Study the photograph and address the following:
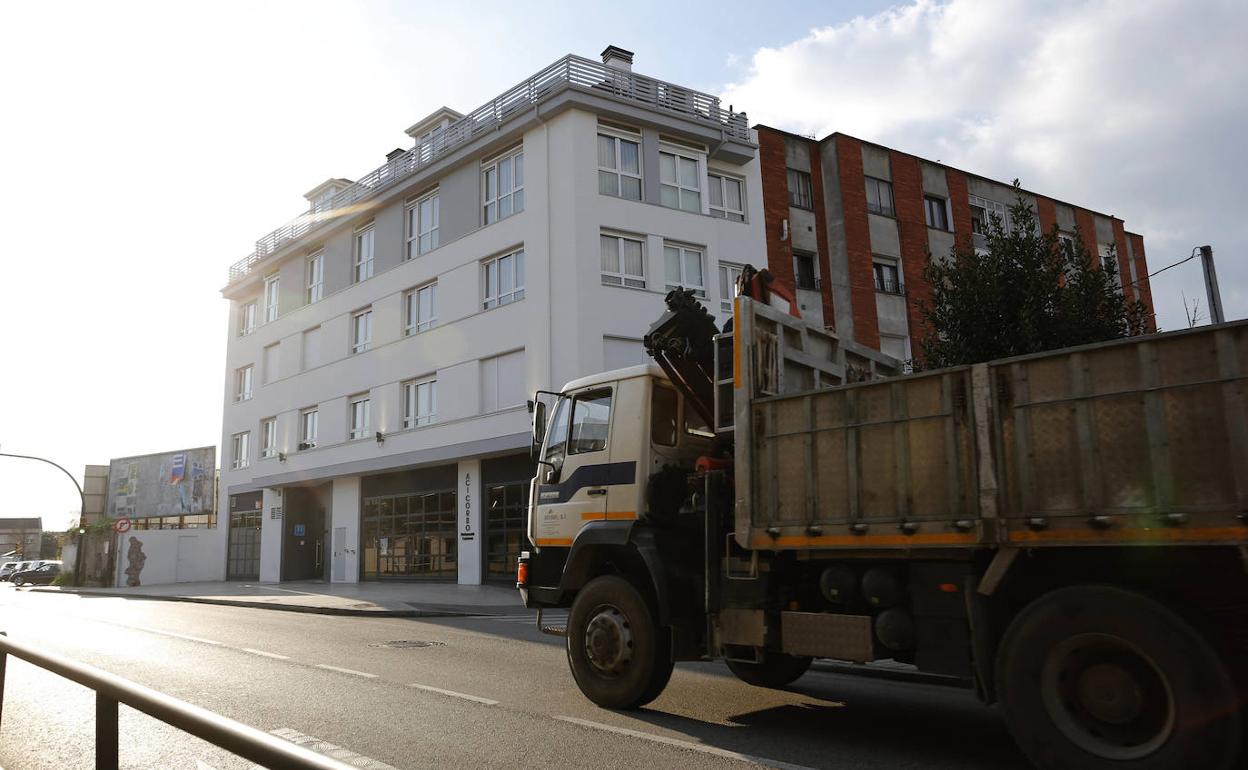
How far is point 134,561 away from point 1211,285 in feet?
119

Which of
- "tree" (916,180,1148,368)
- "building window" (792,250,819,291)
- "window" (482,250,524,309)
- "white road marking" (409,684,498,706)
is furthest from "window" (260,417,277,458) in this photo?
"white road marking" (409,684,498,706)

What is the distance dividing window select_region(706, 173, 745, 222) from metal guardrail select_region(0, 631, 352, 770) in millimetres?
22738

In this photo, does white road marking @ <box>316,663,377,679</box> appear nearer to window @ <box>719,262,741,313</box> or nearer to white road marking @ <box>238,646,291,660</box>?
white road marking @ <box>238,646,291,660</box>

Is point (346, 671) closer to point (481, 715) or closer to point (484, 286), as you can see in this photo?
point (481, 715)

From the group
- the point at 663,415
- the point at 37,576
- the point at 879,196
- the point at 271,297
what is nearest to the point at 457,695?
the point at 663,415

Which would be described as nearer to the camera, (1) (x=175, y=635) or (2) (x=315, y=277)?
(1) (x=175, y=635)

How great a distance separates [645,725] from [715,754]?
0.92 meters

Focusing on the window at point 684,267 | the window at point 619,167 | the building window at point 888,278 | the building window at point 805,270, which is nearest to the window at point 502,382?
the window at point 684,267

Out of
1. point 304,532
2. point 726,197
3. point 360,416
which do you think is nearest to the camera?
point 726,197

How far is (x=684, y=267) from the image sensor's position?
76.8ft

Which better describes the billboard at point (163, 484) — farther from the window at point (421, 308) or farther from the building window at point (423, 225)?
the building window at point (423, 225)

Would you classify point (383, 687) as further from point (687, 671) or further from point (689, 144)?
point (689, 144)

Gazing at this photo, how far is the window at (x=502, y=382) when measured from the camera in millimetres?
22781

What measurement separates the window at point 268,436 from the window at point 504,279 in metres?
13.7
